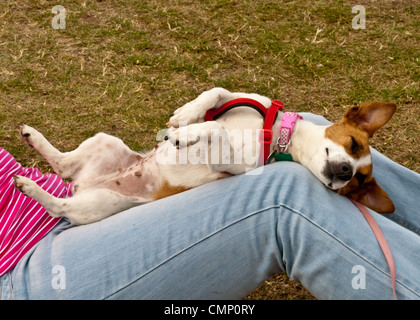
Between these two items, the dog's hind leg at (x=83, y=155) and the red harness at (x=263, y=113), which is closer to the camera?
the red harness at (x=263, y=113)

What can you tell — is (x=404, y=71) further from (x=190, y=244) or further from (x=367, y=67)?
(x=190, y=244)

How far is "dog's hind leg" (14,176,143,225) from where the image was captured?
81.4 inches

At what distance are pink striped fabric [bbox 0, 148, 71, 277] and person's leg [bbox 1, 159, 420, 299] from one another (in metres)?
0.06

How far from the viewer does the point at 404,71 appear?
4.08 m

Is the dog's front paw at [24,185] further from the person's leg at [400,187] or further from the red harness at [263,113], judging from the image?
the person's leg at [400,187]

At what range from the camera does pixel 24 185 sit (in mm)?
2053

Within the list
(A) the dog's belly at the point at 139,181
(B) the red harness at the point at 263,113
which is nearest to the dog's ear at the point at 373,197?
(B) the red harness at the point at 263,113

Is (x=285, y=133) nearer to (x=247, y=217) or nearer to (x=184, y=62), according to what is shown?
(x=247, y=217)

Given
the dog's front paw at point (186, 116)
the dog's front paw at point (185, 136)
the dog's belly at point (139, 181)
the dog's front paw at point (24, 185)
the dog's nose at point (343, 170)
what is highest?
the dog's front paw at point (186, 116)

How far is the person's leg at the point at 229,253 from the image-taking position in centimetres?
165

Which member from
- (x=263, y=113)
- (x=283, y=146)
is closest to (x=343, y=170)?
(x=283, y=146)

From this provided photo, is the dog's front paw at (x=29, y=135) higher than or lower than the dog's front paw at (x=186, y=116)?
lower

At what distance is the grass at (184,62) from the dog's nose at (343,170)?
1.35 m

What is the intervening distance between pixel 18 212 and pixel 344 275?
138 cm
